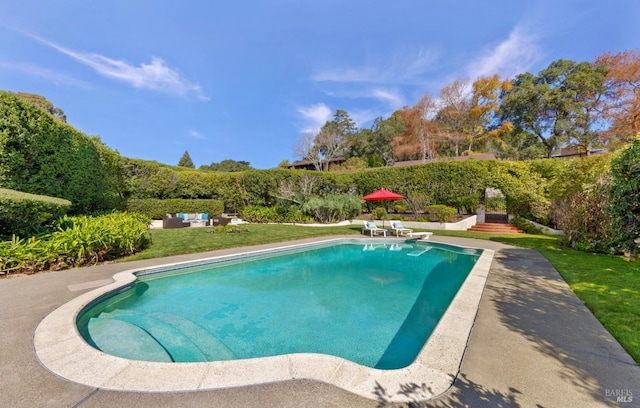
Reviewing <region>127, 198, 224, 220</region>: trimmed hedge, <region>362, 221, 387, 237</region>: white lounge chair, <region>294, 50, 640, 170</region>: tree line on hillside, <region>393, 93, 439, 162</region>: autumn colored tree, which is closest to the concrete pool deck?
<region>362, 221, 387, 237</region>: white lounge chair

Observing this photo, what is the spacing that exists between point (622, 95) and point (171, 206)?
38610mm

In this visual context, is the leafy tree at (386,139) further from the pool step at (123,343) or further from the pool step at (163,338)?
the pool step at (123,343)

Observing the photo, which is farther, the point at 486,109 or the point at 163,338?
the point at 486,109

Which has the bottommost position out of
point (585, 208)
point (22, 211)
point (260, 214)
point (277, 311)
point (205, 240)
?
point (277, 311)

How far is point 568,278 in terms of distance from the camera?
5.60m

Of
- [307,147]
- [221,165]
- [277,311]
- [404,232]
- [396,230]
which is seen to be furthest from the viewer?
[221,165]

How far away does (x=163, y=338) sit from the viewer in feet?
12.6

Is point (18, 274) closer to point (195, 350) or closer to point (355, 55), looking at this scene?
point (195, 350)

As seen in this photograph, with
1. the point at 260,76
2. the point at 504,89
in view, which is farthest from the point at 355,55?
the point at 504,89

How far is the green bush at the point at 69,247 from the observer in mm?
5672

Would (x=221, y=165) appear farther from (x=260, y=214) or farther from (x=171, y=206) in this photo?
(x=260, y=214)

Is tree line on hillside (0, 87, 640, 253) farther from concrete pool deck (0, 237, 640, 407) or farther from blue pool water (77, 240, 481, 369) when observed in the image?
blue pool water (77, 240, 481, 369)

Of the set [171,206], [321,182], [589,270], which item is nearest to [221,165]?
[171,206]

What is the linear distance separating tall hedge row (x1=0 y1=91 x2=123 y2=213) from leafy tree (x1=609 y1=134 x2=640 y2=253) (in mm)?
14209
